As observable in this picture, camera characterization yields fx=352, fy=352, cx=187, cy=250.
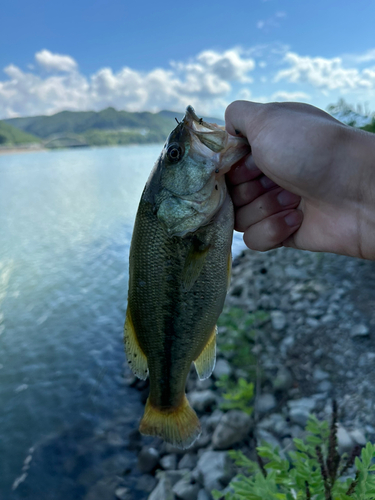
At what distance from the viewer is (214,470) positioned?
4879mm

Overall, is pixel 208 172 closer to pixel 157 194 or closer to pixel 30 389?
pixel 157 194

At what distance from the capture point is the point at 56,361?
888 centimetres

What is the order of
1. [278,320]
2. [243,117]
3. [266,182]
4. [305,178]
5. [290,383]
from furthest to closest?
[278,320] < [290,383] < [266,182] < [243,117] < [305,178]

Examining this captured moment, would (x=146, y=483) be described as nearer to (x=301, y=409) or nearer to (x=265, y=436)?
(x=265, y=436)

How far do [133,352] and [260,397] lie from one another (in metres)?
3.62

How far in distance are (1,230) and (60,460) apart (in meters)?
14.8

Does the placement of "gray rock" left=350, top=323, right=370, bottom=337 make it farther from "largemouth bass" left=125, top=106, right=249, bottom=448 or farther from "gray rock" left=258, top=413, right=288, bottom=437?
"largemouth bass" left=125, top=106, right=249, bottom=448

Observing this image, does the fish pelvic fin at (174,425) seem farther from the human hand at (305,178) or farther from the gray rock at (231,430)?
the gray rock at (231,430)

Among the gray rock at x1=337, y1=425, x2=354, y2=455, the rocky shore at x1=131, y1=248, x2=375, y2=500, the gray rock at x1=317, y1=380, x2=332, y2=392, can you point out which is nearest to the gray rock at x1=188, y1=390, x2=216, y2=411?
the rocky shore at x1=131, y1=248, x2=375, y2=500

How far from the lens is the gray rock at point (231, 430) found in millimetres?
5125

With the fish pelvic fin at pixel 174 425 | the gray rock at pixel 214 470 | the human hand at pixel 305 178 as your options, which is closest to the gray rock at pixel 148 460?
the gray rock at pixel 214 470

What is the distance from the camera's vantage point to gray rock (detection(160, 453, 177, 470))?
557 centimetres

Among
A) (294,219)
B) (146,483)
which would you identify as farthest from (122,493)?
(294,219)

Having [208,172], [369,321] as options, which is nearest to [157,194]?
[208,172]
